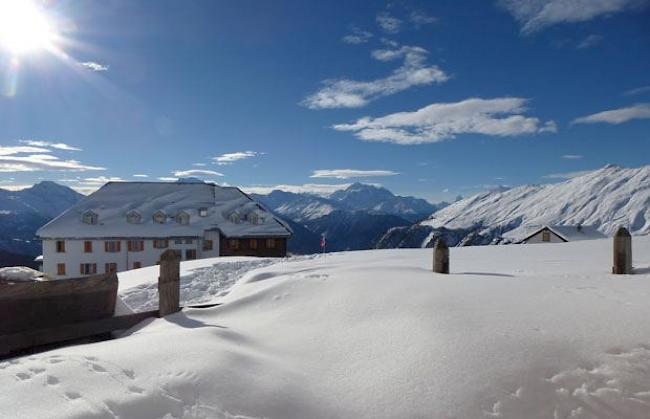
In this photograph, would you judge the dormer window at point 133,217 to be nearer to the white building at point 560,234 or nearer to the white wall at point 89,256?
the white wall at point 89,256

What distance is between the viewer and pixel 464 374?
13.7ft

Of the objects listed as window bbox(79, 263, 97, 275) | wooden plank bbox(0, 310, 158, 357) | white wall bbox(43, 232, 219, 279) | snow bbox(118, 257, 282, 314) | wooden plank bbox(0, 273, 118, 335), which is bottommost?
window bbox(79, 263, 97, 275)

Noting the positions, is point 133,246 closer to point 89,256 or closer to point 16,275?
point 89,256

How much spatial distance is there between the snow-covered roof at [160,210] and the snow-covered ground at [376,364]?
38.9m

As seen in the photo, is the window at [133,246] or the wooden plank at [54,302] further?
the window at [133,246]

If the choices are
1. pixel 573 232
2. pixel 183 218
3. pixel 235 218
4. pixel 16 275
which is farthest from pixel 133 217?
pixel 573 232

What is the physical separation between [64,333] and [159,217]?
→ 136ft

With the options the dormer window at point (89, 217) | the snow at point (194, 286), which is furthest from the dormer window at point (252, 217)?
the snow at point (194, 286)

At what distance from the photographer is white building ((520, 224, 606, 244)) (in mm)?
56656

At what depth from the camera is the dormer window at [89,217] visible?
141ft

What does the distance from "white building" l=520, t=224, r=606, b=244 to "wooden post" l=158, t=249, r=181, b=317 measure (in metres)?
59.3

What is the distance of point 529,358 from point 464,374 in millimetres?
772

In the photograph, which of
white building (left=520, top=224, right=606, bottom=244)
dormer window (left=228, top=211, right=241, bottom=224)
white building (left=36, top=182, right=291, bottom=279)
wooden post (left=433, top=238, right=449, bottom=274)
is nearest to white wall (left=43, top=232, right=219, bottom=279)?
white building (left=36, top=182, right=291, bottom=279)

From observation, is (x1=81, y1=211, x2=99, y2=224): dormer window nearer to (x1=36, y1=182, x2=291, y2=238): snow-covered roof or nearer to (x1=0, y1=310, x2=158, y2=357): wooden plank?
(x1=36, y1=182, x2=291, y2=238): snow-covered roof
